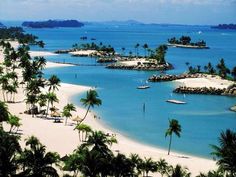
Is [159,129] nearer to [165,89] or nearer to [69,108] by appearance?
[69,108]

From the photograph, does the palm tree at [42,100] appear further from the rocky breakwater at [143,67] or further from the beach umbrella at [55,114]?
the rocky breakwater at [143,67]

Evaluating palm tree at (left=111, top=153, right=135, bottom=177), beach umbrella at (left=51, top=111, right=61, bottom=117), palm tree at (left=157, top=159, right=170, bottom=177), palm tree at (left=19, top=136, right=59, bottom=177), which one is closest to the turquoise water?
beach umbrella at (left=51, top=111, right=61, bottom=117)

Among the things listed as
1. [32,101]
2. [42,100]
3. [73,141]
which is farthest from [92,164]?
[42,100]

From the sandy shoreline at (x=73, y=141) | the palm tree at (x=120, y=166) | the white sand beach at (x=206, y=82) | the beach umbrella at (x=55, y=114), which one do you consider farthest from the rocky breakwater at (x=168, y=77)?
the palm tree at (x=120, y=166)

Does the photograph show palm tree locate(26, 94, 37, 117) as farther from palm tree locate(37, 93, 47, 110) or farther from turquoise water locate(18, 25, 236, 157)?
turquoise water locate(18, 25, 236, 157)

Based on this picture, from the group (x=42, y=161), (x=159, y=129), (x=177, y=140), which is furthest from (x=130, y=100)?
(x=42, y=161)
